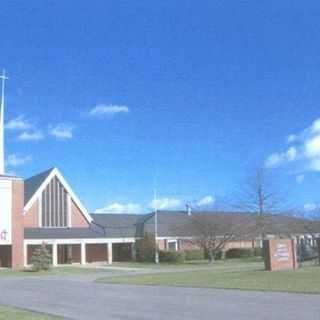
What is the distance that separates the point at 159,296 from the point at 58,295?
4.31 meters

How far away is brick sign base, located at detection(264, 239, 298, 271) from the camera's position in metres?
36.3

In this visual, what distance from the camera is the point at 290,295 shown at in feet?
66.2

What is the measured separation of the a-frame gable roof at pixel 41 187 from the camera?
6419cm

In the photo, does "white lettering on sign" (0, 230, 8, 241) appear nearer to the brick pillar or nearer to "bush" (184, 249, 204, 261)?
the brick pillar

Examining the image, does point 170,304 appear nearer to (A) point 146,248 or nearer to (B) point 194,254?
(B) point 194,254

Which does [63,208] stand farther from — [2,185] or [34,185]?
[2,185]

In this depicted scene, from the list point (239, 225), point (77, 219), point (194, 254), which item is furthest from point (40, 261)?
point (239, 225)

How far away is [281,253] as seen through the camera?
37.1 m

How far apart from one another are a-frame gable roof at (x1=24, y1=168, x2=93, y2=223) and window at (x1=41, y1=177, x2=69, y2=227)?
0.42 m

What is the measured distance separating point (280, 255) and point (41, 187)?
109 feet

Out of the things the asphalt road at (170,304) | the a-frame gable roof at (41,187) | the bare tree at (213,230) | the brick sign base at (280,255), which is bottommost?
the asphalt road at (170,304)

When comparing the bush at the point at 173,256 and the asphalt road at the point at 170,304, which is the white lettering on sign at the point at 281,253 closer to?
the asphalt road at the point at 170,304

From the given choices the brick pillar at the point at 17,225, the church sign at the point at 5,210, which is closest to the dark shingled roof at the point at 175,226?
the brick pillar at the point at 17,225

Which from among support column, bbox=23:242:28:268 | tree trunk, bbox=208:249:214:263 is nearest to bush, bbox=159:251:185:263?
tree trunk, bbox=208:249:214:263
